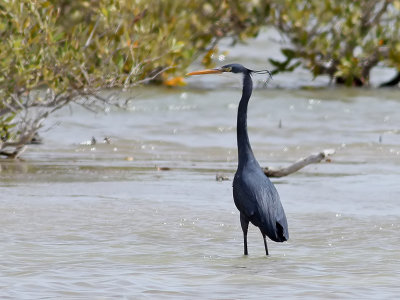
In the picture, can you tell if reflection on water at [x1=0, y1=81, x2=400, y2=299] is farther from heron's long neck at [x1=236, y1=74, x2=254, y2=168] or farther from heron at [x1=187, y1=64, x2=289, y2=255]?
heron's long neck at [x1=236, y1=74, x2=254, y2=168]

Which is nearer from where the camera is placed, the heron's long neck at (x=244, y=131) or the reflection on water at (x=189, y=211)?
the reflection on water at (x=189, y=211)

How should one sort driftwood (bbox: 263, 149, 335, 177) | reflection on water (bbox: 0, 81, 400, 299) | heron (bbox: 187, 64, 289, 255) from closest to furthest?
reflection on water (bbox: 0, 81, 400, 299) → heron (bbox: 187, 64, 289, 255) → driftwood (bbox: 263, 149, 335, 177)

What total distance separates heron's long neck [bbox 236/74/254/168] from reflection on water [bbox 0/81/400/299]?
718 millimetres

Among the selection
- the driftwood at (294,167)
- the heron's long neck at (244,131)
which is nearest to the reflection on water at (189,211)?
the driftwood at (294,167)

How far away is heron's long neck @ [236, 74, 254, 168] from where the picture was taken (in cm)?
816

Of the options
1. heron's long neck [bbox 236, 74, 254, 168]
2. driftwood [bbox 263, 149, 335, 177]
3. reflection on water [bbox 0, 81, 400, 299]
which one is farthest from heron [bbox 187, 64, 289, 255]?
driftwood [bbox 263, 149, 335, 177]

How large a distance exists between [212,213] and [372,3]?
1169 cm

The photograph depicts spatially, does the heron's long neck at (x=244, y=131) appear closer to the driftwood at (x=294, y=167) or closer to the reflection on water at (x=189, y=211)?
the reflection on water at (x=189, y=211)

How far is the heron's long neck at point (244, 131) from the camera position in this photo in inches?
321

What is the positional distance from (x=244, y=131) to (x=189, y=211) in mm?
1772

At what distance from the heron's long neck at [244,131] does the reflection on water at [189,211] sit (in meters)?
A: 0.72

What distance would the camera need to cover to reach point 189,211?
985cm

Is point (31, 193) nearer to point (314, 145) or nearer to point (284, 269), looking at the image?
point (284, 269)

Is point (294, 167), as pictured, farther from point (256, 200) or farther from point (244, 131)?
point (256, 200)
